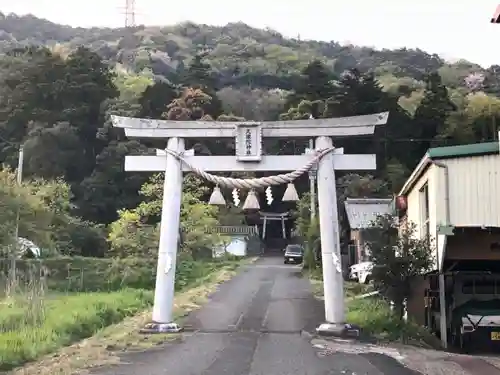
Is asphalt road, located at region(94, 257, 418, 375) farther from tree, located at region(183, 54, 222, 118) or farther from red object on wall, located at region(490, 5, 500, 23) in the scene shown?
tree, located at region(183, 54, 222, 118)

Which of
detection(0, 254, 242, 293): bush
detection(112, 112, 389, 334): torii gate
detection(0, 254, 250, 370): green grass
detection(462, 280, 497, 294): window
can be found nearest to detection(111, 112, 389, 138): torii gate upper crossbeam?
detection(112, 112, 389, 334): torii gate

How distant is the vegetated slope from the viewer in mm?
89250

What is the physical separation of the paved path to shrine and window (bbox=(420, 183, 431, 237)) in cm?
348

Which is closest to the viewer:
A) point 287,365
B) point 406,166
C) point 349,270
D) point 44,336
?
point 287,365

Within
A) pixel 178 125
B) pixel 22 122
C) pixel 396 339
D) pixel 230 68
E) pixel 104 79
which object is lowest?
pixel 396 339

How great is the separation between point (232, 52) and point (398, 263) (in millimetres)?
96145

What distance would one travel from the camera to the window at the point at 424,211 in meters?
16.0

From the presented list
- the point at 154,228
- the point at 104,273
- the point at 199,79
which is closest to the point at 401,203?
the point at 104,273

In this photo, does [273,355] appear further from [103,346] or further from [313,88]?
[313,88]

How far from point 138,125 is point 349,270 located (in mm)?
19995

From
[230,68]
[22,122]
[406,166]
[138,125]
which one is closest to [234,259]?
[406,166]

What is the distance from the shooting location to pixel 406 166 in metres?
45.8

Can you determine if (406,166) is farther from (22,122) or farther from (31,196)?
(22,122)

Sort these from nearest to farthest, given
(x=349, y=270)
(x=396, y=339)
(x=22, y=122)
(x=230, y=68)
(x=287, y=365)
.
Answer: (x=287, y=365), (x=396, y=339), (x=349, y=270), (x=22, y=122), (x=230, y=68)
